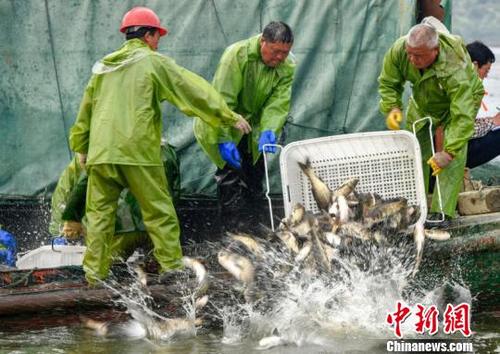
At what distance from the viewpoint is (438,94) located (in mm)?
9055

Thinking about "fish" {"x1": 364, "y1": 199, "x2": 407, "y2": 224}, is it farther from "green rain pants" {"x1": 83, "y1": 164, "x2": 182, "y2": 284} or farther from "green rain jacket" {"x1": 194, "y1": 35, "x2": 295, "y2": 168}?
"green rain pants" {"x1": 83, "y1": 164, "x2": 182, "y2": 284}

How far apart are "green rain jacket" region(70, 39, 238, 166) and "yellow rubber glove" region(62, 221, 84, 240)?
79cm

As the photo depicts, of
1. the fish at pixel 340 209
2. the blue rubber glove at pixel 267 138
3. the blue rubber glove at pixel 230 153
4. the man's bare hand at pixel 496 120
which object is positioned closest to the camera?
the fish at pixel 340 209

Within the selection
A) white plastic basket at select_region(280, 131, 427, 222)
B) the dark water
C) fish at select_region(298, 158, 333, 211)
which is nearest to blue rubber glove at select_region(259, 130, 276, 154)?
white plastic basket at select_region(280, 131, 427, 222)

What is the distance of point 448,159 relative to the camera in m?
8.77

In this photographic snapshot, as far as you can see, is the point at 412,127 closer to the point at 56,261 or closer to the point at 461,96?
the point at 461,96

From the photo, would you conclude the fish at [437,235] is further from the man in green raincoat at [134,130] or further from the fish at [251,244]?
the man in green raincoat at [134,130]

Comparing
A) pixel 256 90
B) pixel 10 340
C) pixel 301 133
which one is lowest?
pixel 10 340

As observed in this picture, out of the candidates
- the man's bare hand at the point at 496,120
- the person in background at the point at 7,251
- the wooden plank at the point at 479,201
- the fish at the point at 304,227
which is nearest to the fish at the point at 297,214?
the fish at the point at 304,227

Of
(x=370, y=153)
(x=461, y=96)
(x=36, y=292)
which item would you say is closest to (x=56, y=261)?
(x=36, y=292)

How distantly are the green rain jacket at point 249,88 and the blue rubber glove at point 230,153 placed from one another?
5cm

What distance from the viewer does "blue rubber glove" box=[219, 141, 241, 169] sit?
926cm

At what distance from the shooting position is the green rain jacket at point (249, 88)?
9305 mm

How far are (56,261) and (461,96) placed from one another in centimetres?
358
